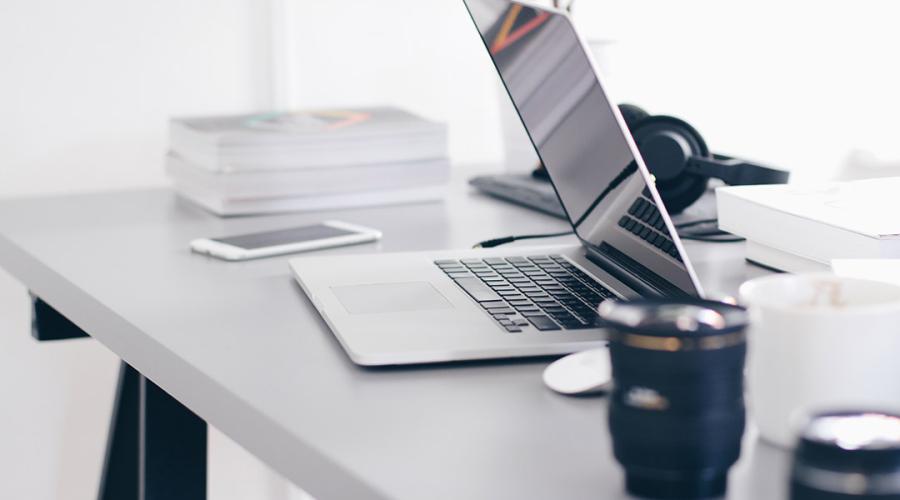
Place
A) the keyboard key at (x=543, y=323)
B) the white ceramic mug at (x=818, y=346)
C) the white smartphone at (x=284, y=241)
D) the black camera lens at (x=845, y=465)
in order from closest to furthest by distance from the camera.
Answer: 1. the black camera lens at (x=845, y=465)
2. the white ceramic mug at (x=818, y=346)
3. the keyboard key at (x=543, y=323)
4. the white smartphone at (x=284, y=241)

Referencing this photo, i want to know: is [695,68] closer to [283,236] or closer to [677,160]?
[677,160]

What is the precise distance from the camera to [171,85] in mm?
1697

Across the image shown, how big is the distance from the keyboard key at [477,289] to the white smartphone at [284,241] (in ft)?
0.81

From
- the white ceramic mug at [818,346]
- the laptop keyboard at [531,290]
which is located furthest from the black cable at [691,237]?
the white ceramic mug at [818,346]

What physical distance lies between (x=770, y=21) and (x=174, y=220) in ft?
4.16

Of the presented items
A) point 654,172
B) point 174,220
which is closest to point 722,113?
point 654,172

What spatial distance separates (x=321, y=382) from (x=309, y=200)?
0.69 meters

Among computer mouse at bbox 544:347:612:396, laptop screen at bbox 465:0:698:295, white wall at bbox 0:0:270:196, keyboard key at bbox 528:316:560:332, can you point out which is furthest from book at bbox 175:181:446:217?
computer mouse at bbox 544:347:612:396

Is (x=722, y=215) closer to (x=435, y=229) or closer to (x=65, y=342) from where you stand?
(x=435, y=229)

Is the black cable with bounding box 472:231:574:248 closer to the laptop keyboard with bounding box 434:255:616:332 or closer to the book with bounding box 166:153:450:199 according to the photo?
the laptop keyboard with bounding box 434:255:616:332

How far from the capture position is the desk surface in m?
0.57

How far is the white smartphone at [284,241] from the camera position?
3.68ft

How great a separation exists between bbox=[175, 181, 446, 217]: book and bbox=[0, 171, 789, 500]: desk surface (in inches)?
3.0

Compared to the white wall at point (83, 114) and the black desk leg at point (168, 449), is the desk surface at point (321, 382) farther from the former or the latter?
the white wall at point (83, 114)
